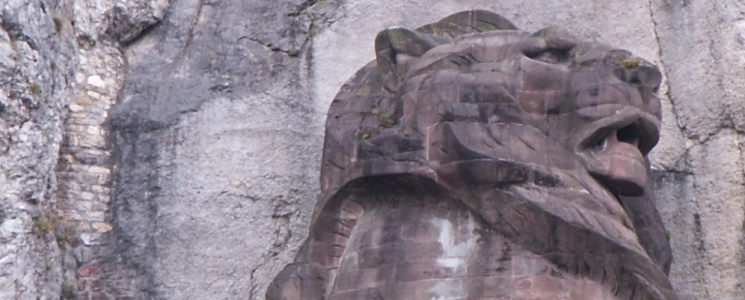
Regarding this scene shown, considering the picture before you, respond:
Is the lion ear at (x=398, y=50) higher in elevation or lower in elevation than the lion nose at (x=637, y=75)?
higher

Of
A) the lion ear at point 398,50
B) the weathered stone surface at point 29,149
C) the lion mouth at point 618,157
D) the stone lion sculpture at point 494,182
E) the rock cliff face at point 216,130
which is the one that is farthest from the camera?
the rock cliff face at point 216,130

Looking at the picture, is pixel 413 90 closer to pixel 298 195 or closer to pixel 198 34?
pixel 298 195

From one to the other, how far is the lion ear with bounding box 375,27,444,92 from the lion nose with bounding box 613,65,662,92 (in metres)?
1.33

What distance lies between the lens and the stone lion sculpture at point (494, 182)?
9609 millimetres

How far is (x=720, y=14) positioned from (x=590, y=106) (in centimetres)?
252

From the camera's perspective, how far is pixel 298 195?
11.7 meters

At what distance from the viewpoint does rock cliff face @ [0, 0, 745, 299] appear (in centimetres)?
1102

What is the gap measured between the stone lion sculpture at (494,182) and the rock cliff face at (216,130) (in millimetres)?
1106

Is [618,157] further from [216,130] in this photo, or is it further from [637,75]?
[216,130]

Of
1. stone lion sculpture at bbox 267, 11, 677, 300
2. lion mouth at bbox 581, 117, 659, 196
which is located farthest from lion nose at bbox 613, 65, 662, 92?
lion mouth at bbox 581, 117, 659, 196

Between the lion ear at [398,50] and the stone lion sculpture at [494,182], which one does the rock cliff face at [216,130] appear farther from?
the lion ear at [398,50]

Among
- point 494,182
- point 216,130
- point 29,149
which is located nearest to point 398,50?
point 494,182

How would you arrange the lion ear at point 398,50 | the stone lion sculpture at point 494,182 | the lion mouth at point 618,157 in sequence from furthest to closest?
the lion ear at point 398,50, the lion mouth at point 618,157, the stone lion sculpture at point 494,182

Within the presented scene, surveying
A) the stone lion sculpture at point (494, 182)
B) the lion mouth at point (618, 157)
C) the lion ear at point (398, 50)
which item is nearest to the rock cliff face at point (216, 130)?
the stone lion sculpture at point (494, 182)
